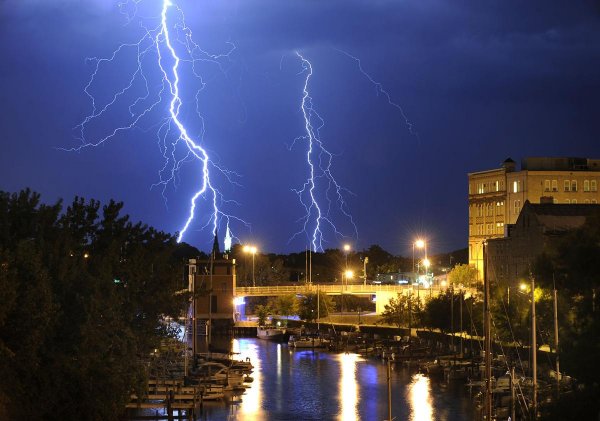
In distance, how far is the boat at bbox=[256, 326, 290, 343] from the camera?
109637 mm

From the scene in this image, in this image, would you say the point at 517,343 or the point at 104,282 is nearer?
the point at 104,282

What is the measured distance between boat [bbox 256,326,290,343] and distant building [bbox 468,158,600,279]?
30832 mm

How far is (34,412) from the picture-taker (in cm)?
4106

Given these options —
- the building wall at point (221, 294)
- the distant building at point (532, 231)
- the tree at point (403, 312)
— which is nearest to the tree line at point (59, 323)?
the distant building at point (532, 231)

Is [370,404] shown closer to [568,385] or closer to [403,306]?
[568,385]

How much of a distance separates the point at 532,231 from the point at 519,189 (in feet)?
158

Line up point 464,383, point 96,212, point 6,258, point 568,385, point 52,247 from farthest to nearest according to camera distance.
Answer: point 464,383, point 96,212, point 568,385, point 52,247, point 6,258

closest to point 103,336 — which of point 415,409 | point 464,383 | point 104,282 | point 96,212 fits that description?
point 104,282

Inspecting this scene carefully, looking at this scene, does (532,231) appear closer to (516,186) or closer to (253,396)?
(253,396)

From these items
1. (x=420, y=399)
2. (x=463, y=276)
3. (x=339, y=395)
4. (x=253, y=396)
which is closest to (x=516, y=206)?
(x=463, y=276)

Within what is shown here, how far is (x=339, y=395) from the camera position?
207ft

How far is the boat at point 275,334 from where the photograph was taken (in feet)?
360

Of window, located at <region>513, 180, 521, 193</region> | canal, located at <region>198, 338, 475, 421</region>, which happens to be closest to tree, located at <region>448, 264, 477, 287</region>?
window, located at <region>513, 180, 521, 193</region>

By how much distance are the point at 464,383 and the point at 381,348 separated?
24.1 meters
